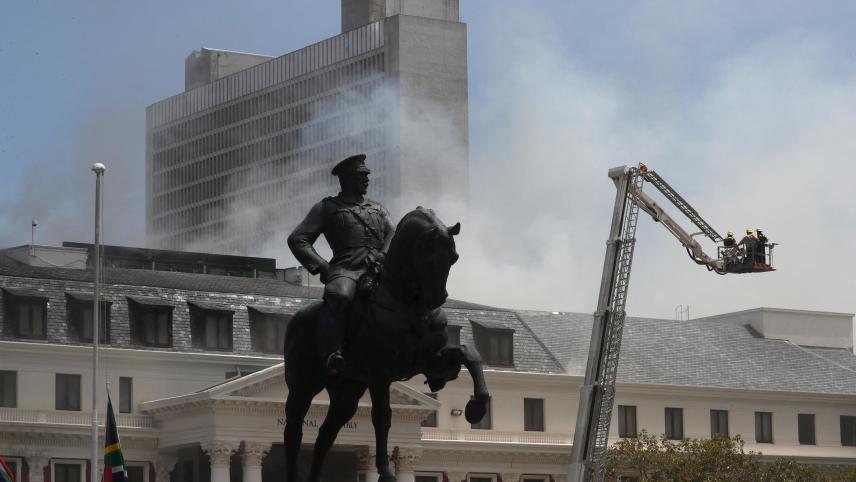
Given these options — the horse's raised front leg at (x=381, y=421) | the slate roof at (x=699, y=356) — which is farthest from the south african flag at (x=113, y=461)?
the slate roof at (x=699, y=356)

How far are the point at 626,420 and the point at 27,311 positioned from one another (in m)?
29.9

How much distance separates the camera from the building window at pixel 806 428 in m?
98.9

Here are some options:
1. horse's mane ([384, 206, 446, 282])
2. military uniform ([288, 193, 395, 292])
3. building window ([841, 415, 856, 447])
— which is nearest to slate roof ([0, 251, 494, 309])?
building window ([841, 415, 856, 447])

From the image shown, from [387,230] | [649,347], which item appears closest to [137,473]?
[649,347]

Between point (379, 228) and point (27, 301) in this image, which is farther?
point (27, 301)

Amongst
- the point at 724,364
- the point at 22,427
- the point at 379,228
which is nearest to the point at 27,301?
the point at 22,427

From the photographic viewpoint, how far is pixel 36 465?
3105 inches

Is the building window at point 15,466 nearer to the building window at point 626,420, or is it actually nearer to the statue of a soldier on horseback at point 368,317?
the building window at point 626,420

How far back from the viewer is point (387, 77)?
170750 millimetres

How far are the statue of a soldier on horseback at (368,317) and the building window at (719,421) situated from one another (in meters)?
73.6

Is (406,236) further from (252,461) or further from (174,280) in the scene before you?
(174,280)

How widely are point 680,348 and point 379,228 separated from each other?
7808 cm

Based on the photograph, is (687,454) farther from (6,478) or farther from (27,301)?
(6,478)

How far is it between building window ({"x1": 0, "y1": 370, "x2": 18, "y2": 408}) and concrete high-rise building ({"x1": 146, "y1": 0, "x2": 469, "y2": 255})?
71226mm
